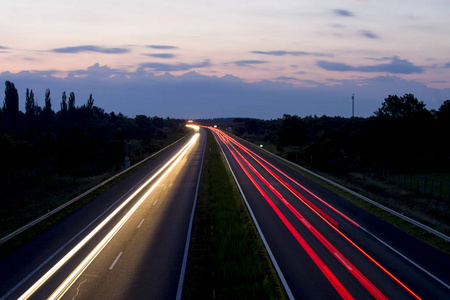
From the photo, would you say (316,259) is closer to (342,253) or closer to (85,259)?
(342,253)

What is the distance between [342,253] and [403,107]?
7909 centimetres

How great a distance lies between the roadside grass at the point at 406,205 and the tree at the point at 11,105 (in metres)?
95.1

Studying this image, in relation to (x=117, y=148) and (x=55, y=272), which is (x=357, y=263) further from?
(x=117, y=148)

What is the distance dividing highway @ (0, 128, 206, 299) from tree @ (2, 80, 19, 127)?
99.5 meters

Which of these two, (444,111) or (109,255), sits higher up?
(444,111)

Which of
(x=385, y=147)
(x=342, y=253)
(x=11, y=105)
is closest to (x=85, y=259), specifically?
(x=342, y=253)

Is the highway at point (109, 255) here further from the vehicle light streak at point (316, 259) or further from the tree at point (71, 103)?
the tree at point (71, 103)

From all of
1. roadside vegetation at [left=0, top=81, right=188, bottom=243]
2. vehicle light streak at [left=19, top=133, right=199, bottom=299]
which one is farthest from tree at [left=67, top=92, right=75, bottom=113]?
vehicle light streak at [left=19, top=133, right=199, bottom=299]

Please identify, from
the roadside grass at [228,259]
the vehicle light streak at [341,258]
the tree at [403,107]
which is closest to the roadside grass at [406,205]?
the vehicle light streak at [341,258]

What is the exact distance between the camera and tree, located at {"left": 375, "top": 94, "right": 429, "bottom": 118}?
87.5 metres

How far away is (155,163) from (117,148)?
74.1 ft

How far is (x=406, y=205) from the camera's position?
34.1 metres

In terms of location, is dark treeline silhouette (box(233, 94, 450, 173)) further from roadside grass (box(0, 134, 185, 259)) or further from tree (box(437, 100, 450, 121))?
roadside grass (box(0, 134, 185, 259))

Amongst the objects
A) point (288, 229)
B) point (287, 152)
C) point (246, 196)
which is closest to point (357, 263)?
point (288, 229)
